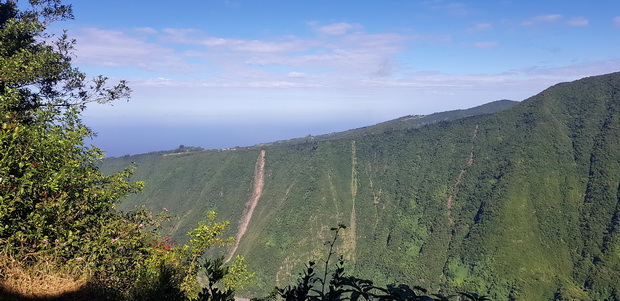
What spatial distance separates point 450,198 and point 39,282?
113m

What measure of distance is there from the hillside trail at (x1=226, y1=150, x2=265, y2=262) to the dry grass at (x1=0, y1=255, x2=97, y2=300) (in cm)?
10129

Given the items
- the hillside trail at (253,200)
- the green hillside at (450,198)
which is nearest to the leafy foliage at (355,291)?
the green hillside at (450,198)

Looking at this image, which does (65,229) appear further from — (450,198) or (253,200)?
(253,200)

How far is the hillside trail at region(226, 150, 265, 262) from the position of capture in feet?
370

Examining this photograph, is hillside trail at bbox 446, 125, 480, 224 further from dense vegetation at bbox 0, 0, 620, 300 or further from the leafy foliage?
the leafy foliage

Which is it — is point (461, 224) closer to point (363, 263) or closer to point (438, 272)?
point (438, 272)

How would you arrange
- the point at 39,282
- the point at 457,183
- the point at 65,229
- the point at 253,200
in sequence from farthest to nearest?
the point at 253,200 < the point at 457,183 < the point at 65,229 < the point at 39,282

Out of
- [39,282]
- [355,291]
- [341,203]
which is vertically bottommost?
[341,203]

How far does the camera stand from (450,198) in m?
109

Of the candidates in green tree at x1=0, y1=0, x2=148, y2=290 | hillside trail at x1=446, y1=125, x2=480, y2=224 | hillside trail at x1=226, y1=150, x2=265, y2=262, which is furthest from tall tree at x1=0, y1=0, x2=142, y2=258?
hillside trail at x1=446, y1=125, x2=480, y2=224

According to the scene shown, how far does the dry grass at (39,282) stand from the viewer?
26.1 ft

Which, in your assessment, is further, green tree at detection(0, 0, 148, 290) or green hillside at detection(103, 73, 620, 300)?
green hillside at detection(103, 73, 620, 300)

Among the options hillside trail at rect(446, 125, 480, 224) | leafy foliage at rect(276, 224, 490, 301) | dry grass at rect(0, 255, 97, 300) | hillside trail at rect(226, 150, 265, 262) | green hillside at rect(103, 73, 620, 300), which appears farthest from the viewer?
hillside trail at rect(226, 150, 265, 262)

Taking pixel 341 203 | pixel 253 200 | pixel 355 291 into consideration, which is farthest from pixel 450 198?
pixel 355 291
